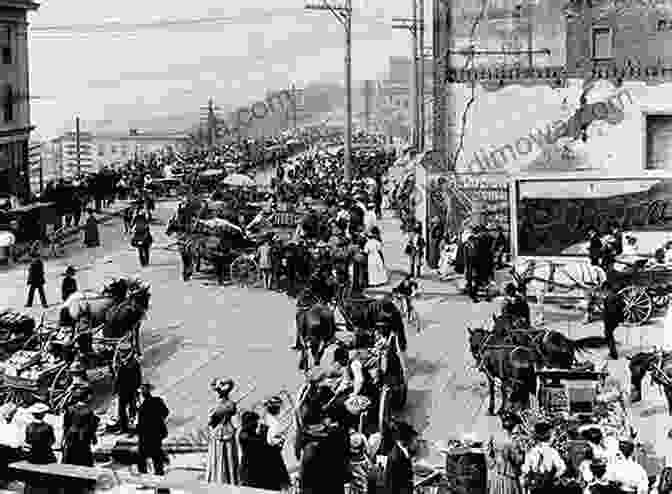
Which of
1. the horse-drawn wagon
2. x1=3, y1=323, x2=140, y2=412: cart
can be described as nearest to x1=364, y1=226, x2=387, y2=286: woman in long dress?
the horse-drawn wagon

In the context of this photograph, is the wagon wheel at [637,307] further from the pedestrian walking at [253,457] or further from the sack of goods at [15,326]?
the pedestrian walking at [253,457]

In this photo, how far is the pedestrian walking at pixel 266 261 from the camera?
23.0 metres

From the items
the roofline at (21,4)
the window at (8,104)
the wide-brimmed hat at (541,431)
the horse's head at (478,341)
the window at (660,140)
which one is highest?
the roofline at (21,4)

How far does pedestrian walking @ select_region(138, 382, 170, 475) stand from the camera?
12.2m

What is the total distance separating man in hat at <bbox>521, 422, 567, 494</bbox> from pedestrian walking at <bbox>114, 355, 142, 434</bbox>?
18.1ft

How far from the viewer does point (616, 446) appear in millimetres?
10867

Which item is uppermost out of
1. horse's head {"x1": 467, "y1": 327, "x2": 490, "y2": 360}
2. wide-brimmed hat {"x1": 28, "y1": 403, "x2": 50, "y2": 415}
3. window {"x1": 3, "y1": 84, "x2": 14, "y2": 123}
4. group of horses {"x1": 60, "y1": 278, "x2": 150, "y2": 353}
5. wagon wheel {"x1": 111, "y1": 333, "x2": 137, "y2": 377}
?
window {"x1": 3, "y1": 84, "x2": 14, "y2": 123}

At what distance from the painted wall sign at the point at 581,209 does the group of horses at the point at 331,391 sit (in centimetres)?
594

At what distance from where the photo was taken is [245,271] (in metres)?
23.9

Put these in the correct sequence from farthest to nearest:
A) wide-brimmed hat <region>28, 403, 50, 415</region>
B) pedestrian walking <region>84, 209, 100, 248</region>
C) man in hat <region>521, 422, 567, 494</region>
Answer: pedestrian walking <region>84, 209, 100, 248</region>
wide-brimmed hat <region>28, 403, 50, 415</region>
man in hat <region>521, 422, 567, 494</region>

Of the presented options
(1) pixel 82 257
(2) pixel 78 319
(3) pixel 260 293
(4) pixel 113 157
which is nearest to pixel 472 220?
(3) pixel 260 293

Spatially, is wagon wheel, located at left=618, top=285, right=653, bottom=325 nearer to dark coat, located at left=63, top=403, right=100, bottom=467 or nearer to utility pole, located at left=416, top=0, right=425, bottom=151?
dark coat, located at left=63, top=403, right=100, bottom=467

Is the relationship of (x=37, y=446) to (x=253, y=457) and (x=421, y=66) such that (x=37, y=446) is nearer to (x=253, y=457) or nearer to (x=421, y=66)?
(x=253, y=457)

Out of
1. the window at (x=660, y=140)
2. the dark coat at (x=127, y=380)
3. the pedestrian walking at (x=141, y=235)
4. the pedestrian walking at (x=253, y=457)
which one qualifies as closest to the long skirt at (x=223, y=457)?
the pedestrian walking at (x=253, y=457)
